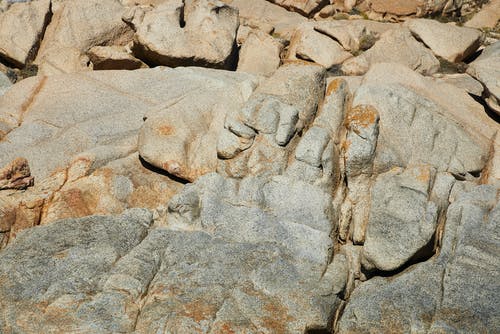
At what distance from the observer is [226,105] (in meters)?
26.9

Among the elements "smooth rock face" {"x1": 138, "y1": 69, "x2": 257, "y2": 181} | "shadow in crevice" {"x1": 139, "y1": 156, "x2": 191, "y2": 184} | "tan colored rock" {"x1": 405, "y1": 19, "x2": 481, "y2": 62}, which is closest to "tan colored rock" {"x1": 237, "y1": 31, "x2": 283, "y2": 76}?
"smooth rock face" {"x1": 138, "y1": 69, "x2": 257, "y2": 181}

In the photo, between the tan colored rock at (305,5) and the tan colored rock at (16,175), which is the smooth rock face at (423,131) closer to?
the tan colored rock at (16,175)

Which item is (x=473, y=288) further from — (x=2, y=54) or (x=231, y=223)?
(x=2, y=54)

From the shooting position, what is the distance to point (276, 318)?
58.4ft

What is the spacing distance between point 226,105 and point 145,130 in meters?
3.93

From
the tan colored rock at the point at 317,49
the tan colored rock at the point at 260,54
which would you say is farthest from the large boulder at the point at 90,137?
the tan colored rock at the point at 317,49

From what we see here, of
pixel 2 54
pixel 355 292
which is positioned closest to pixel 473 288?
pixel 355 292

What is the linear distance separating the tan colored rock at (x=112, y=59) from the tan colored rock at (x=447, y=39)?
60.7ft

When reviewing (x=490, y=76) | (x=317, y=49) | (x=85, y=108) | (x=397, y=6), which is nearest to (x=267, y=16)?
(x=397, y=6)

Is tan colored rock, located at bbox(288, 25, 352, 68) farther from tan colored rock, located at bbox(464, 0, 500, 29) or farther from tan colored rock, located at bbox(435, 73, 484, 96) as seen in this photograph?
tan colored rock, located at bbox(464, 0, 500, 29)

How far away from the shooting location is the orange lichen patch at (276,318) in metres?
17.6

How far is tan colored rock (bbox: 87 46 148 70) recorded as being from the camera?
3556cm

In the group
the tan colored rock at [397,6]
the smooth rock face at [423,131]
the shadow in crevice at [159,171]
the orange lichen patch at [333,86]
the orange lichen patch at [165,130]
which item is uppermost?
the orange lichen patch at [333,86]

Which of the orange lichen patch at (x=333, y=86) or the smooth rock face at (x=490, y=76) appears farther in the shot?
the smooth rock face at (x=490, y=76)
